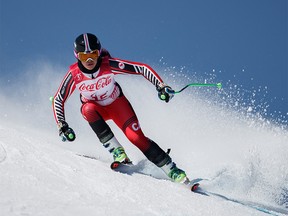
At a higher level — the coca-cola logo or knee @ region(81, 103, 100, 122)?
the coca-cola logo

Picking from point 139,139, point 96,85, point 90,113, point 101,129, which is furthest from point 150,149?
point 96,85

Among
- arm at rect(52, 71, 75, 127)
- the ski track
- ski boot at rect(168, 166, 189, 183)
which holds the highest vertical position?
arm at rect(52, 71, 75, 127)

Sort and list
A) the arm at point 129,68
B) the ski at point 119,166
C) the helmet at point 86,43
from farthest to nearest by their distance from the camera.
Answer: the arm at point 129,68 < the helmet at point 86,43 < the ski at point 119,166

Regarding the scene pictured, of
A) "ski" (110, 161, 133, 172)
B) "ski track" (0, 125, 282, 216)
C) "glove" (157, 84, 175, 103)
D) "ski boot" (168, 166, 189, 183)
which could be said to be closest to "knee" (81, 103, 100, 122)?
"ski track" (0, 125, 282, 216)

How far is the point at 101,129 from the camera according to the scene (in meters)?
6.23

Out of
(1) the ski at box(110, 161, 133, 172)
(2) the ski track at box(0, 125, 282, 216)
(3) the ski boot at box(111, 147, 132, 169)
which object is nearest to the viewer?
(2) the ski track at box(0, 125, 282, 216)

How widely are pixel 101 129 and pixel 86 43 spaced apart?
1.27 m

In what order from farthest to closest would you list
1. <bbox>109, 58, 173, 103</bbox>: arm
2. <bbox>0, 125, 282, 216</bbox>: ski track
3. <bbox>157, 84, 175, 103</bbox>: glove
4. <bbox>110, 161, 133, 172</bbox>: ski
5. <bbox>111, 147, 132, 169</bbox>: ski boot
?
<bbox>109, 58, 173, 103</bbox>: arm
<bbox>111, 147, 132, 169</bbox>: ski boot
<bbox>157, 84, 175, 103</bbox>: glove
<bbox>110, 161, 133, 172</bbox>: ski
<bbox>0, 125, 282, 216</bbox>: ski track

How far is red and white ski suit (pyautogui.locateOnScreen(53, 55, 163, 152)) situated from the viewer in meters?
6.27

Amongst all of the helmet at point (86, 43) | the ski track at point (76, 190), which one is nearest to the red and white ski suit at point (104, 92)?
the helmet at point (86, 43)

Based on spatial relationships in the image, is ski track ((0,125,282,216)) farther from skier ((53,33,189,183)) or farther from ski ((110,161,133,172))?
skier ((53,33,189,183))

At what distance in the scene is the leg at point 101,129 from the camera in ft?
20.4

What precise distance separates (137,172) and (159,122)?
17.7 ft

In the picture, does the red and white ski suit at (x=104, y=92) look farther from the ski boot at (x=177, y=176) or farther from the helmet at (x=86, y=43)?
the ski boot at (x=177, y=176)
